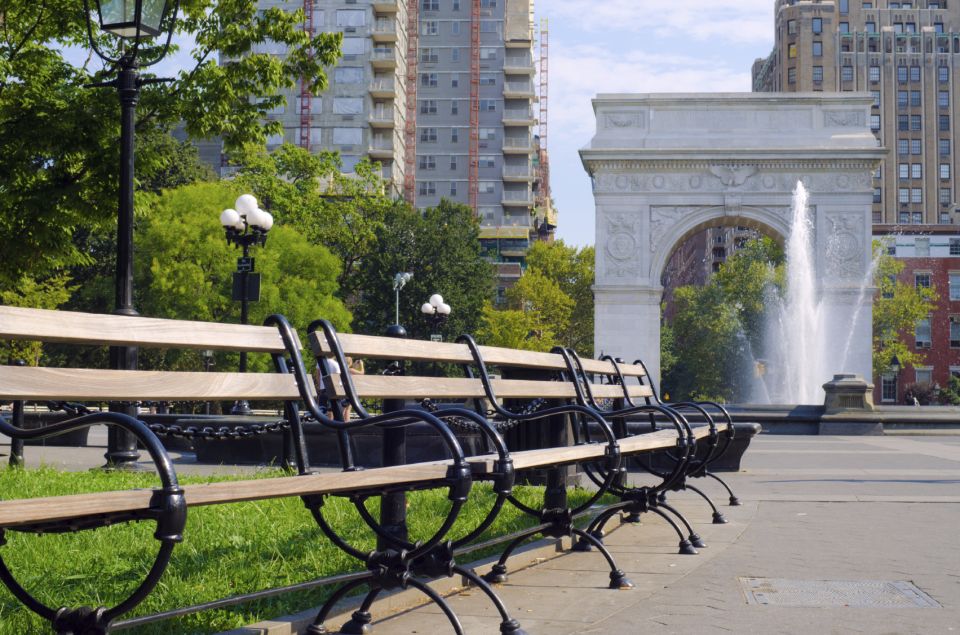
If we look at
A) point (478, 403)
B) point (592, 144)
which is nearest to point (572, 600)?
point (478, 403)

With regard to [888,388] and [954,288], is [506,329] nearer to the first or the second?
[954,288]

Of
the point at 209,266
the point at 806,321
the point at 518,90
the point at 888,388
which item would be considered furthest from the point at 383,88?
the point at 806,321

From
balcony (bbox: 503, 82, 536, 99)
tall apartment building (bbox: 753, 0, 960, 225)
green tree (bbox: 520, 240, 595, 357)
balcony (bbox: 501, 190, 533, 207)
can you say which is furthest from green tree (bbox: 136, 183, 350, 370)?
tall apartment building (bbox: 753, 0, 960, 225)

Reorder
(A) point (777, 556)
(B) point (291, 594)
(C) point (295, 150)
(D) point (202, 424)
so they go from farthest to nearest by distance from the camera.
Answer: (C) point (295, 150) → (D) point (202, 424) → (A) point (777, 556) → (B) point (291, 594)

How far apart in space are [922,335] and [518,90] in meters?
35.1

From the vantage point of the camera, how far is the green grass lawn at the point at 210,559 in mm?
4445

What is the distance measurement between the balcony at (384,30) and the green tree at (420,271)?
24.3 m

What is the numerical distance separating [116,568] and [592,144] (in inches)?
1384

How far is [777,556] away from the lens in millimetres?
6863

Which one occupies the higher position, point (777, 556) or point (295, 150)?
point (295, 150)

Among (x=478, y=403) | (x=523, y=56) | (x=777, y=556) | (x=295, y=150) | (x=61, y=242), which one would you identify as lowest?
(x=777, y=556)

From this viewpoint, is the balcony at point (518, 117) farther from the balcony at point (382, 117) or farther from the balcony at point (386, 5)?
the balcony at point (386, 5)

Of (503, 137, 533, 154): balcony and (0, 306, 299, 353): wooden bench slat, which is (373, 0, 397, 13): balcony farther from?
(0, 306, 299, 353): wooden bench slat

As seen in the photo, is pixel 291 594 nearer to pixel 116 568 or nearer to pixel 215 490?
pixel 116 568
